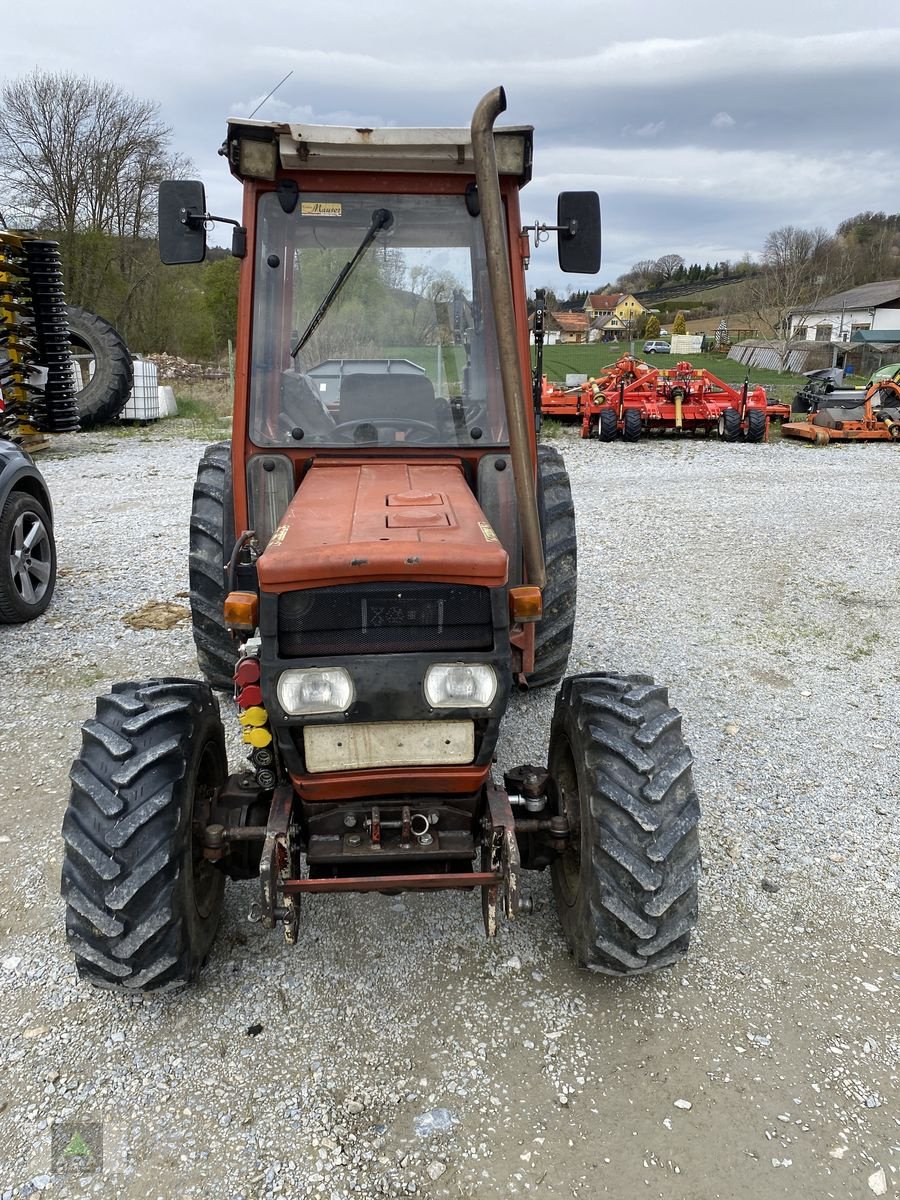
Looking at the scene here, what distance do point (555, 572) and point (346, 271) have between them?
1.78 m

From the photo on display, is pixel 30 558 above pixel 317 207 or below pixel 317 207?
below

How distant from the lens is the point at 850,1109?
239cm

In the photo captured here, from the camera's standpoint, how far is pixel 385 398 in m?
3.27

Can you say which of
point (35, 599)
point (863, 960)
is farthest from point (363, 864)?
point (35, 599)

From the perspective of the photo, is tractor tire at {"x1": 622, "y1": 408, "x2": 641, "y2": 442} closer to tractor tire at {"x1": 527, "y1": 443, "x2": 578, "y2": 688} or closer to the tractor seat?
tractor tire at {"x1": 527, "y1": 443, "x2": 578, "y2": 688}

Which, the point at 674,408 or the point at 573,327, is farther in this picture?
the point at 573,327

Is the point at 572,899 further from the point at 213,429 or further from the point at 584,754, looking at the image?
the point at 213,429

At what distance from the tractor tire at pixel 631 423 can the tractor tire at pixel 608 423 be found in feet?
0.51

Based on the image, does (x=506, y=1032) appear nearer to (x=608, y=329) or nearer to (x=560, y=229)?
(x=560, y=229)

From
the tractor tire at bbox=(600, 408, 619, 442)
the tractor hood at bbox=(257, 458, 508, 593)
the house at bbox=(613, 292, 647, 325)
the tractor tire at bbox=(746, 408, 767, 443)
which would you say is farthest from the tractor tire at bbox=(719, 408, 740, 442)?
the house at bbox=(613, 292, 647, 325)

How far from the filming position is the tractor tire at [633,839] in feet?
8.25

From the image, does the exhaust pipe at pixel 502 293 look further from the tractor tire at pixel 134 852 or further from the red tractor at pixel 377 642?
the tractor tire at pixel 134 852

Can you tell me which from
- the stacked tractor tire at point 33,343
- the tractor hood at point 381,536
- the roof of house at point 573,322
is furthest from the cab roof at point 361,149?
the roof of house at point 573,322
